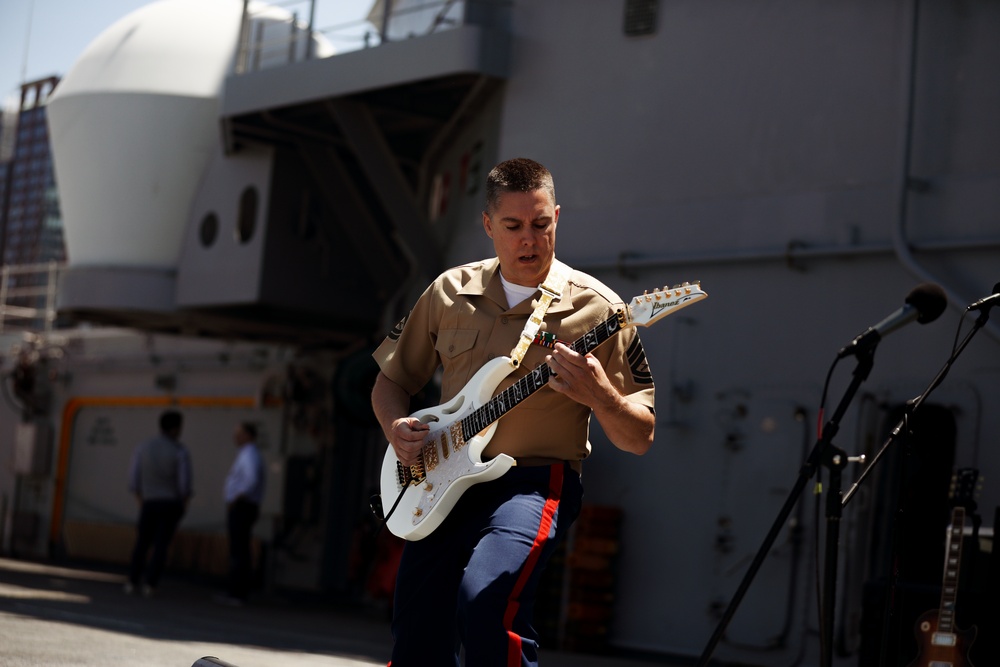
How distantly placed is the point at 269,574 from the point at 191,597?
3.91 metres

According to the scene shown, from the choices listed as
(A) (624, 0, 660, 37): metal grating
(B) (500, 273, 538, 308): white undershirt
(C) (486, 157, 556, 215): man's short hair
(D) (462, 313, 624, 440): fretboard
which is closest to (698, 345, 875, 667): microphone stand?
(D) (462, 313, 624, 440): fretboard

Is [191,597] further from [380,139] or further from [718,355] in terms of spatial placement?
[718,355]

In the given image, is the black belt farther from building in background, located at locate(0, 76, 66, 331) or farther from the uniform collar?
building in background, located at locate(0, 76, 66, 331)

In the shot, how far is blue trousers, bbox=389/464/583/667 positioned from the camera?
3.75 metres

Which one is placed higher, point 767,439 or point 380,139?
point 380,139

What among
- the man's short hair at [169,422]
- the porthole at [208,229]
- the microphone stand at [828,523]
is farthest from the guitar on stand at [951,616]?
the porthole at [208,229]

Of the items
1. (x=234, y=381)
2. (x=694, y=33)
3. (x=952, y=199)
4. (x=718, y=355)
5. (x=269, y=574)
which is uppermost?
(x=694, y=33)

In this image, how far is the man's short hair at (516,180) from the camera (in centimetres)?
405

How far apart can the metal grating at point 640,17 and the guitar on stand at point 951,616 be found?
5.53 m

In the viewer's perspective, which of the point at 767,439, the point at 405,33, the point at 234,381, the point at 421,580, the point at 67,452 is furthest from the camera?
the point at 67,452

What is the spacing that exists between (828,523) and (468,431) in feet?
4.18

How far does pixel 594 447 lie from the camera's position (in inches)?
452

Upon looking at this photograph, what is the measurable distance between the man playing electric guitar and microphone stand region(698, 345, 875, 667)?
1.96 feet

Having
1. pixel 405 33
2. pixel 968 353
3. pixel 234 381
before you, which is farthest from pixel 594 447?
pixel 234 381
